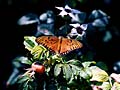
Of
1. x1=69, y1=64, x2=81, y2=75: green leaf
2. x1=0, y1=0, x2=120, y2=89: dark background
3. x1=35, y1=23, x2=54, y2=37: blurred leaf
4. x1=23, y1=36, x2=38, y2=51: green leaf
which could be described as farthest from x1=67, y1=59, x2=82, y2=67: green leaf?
x1=0, y1=0, x2=120, y2=89: dark background

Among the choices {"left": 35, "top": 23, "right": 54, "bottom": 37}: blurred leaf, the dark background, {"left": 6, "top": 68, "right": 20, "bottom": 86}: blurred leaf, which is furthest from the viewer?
the dark background

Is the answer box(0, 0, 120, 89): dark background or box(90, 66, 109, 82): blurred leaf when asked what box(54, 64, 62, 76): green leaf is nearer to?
box(90, 66, 109, 82): blurred leaf

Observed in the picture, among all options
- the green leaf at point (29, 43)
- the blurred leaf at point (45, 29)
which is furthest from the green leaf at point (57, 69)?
the blurred leaf at point (45, 29)

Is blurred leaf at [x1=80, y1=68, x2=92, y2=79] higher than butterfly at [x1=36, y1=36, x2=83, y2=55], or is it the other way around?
butterfly at [x1=36, y1=36, x2=83, y2=55]

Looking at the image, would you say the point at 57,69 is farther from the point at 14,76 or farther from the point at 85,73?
the point at 14,76

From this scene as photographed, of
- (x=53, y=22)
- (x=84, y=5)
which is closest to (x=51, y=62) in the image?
(x=53, y=22)

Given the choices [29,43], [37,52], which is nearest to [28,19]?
[29,43]
